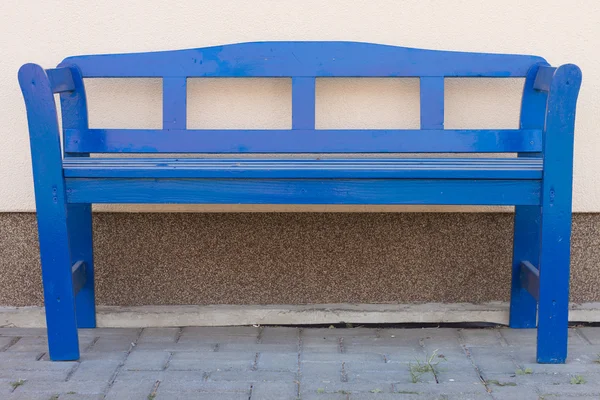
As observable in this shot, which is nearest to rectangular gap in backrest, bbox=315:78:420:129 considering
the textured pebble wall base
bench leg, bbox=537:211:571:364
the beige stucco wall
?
the beige stucco wall

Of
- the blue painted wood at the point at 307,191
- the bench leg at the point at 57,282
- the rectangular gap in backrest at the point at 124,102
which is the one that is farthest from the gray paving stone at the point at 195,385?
the rectangular gap in backrest at the point at 124,102

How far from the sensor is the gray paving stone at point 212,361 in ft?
8.96

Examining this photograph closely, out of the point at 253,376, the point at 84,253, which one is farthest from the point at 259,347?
the point at 84,253

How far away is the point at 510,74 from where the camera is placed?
3.00 m

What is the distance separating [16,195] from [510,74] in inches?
79.8

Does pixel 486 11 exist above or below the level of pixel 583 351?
above

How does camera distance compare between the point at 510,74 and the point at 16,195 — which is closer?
the point at 510,74

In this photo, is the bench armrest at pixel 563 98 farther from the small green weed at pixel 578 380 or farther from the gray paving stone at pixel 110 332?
the gray paving stone at pixel 110 332

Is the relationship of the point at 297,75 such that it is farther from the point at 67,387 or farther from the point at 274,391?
the point at 67,387

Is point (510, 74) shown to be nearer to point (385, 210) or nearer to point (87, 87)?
point (385, 210)

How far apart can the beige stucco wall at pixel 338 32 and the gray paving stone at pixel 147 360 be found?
1028 millimetres

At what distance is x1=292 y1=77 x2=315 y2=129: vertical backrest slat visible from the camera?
9.94ft

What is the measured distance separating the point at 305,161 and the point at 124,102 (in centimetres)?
87

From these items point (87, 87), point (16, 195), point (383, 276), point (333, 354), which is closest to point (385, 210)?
point (383, 276)
